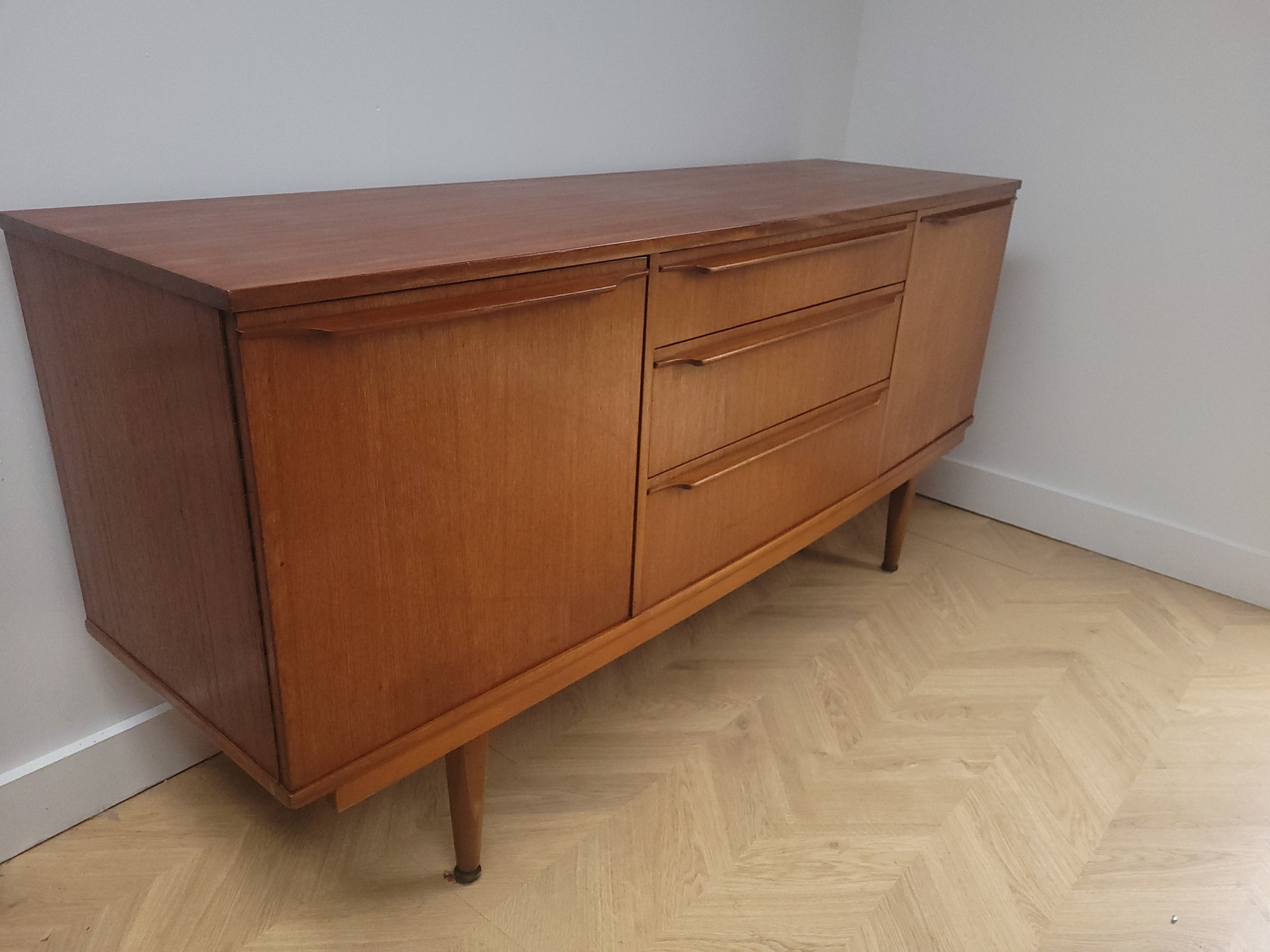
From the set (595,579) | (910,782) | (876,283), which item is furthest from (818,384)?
(910,782)

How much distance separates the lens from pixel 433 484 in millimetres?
964

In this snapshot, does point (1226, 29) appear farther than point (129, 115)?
Yes

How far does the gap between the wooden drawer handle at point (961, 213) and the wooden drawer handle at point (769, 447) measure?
0.30m

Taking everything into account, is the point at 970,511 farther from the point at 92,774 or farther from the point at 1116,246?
the point at 92,774

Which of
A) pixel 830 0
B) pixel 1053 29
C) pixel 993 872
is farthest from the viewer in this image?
pixel 830 0

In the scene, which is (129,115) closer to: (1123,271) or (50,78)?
(50,78)

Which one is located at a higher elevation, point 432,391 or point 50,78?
point 50,78

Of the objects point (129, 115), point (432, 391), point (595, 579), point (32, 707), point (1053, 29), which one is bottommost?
point (32, 707)

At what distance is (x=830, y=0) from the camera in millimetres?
2195

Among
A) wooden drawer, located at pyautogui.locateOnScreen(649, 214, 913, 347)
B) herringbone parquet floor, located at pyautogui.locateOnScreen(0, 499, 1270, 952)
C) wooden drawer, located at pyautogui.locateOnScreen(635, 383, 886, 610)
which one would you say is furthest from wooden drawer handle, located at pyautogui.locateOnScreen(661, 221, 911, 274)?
herringbone parquet floor, located at pyautogui.locateOnScreen(0, 499, 1270, 952)

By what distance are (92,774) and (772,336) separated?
3.78 feet

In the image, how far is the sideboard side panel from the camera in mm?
862

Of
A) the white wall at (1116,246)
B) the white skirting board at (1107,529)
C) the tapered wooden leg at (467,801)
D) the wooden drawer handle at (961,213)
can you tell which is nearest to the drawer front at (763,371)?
the wooden drawer handle at (961,213)

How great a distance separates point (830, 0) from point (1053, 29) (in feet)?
1.63
